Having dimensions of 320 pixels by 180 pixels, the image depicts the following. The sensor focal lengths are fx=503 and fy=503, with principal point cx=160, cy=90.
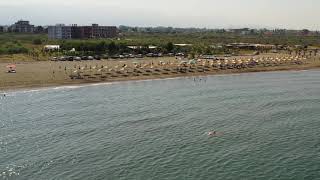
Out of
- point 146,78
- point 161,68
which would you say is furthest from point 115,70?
point 161,68

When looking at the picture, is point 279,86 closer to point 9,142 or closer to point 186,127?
point 186,127

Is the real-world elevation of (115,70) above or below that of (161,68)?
below

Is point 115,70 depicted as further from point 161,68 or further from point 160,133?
point 160,133

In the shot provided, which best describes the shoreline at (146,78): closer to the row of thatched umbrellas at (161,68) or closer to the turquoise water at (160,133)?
the row of thatched umbrellas at (161,68)

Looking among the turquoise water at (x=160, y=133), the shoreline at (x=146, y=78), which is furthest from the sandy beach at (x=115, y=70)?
the turquoise water at (x=160, y=133)

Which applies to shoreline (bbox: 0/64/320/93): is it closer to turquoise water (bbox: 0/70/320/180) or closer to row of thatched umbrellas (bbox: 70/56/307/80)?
row of thatched umbrellas (bbox: 70/56/307/80)

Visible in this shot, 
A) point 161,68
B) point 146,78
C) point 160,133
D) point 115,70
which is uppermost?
point 161,68
